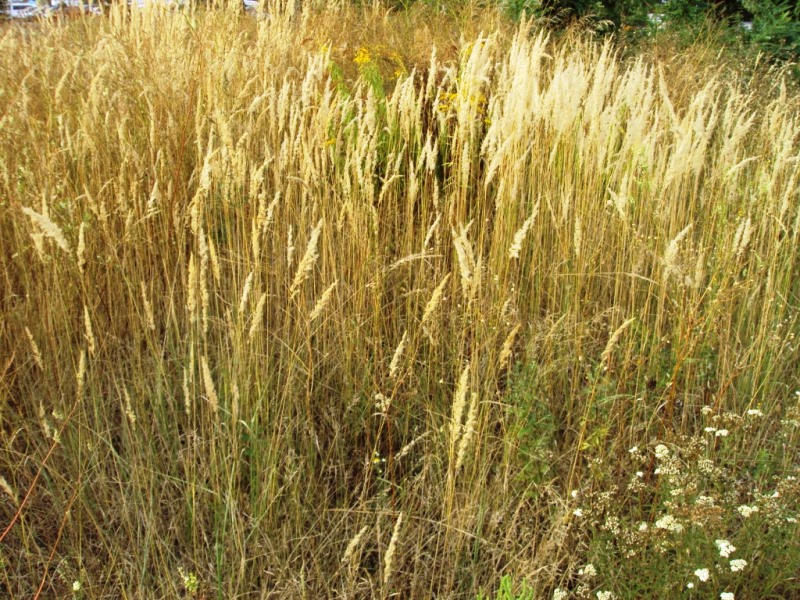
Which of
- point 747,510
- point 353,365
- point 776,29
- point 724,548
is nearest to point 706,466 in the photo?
point 747,510

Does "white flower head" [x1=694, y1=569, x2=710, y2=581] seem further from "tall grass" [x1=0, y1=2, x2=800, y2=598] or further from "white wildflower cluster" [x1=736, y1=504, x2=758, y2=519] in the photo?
"white wildflower cluster" [x1=736, y1=504, x2=758, y2=519]

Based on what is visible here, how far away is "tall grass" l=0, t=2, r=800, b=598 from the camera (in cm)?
174

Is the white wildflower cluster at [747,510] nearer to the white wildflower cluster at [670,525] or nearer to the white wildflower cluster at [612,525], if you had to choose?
the white wildflower cluster at [670,525]

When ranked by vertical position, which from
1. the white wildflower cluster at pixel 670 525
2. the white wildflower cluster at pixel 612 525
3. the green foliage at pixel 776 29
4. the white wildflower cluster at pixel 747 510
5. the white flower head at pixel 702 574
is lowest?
the white wildflower cluster at pixel 612 525

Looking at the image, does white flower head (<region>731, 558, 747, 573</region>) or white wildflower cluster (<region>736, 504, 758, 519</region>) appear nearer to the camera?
white flower head (<region>731, 558, 747, 573</region>)

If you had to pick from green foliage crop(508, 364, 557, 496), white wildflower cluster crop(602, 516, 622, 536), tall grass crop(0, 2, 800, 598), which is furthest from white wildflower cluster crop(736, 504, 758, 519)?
green foliage crop(508, 364, 557, 496)

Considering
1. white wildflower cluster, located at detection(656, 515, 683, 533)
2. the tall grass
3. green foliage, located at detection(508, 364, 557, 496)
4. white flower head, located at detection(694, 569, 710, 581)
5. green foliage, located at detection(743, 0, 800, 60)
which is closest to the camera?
white flower head, located at detection(694, 569, 710, 581)

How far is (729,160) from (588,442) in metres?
1.40

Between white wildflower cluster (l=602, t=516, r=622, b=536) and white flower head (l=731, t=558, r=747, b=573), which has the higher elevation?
white flower head (l=731, t=558, r=747, b=573)

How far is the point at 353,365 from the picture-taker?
2.24 metres

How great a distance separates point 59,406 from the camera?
6.68ft

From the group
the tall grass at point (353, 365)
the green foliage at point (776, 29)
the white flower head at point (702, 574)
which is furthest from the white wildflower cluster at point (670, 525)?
the green foliage at point (776, 29)

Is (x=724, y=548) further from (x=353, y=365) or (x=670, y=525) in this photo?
(x=353, y=365)

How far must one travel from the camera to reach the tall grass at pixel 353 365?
1.74 metres
